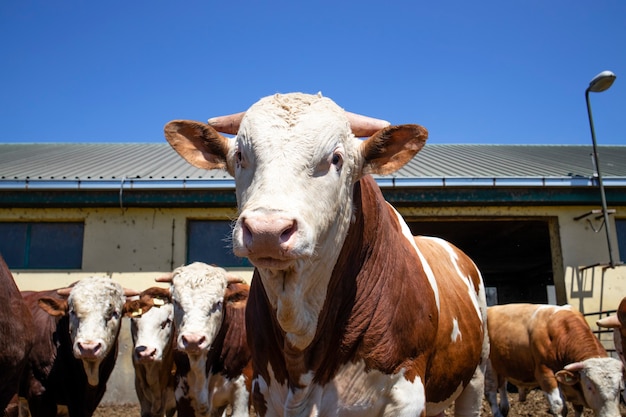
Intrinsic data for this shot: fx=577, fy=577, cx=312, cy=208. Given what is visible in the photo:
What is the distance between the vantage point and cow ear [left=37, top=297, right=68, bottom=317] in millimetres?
6590

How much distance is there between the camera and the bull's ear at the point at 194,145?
3.05 m

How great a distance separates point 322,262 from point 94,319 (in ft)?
15.0

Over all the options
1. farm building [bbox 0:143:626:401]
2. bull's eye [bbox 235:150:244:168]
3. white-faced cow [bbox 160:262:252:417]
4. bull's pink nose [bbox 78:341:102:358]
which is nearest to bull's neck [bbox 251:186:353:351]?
bull's eye [bbox 235:150:244:168]

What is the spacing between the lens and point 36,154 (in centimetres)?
1648

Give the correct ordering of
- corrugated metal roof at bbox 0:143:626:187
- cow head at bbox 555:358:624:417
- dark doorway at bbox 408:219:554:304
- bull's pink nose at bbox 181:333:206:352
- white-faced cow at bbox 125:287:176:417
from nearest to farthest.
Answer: bull's pink nose at bbox 181:333:206:352 → white-faced cow at bbox 125:287:176:417 → cow head at bbox 555:358:624:417 → corrugated metal roof at bbox 0:143:626:187 → dark doorway at bbox 408:219:554:304

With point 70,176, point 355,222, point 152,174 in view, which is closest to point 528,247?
point 152,174

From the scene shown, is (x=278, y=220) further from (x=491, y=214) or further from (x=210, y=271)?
(x=491, y=214)

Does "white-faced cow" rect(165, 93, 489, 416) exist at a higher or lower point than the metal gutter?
lower

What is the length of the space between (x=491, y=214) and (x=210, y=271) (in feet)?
19.7

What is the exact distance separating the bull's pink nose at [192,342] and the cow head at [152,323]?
120 centimetres

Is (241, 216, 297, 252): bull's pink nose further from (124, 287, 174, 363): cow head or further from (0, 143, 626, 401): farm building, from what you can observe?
(0, 143, 626, 401): farm building

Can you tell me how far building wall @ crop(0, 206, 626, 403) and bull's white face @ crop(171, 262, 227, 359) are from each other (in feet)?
11.7

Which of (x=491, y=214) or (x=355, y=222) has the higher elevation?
(x=491, y=214)

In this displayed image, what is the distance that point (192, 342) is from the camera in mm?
5469
